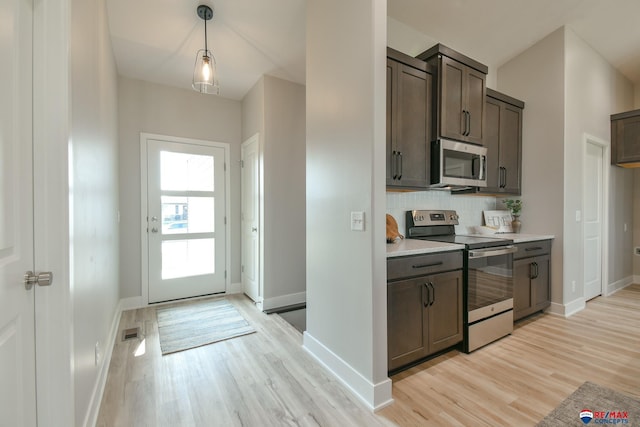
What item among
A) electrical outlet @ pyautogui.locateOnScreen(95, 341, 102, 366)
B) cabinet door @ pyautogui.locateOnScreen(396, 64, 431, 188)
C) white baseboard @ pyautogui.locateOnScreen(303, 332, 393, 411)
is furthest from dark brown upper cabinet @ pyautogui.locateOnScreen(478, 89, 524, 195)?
electrical outlet @ pyautogui.locateOnScreen(95, 341, 102, 366)

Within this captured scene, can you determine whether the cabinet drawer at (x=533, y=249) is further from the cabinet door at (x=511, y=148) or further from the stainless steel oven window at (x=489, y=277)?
the cabinet door at (x=511, y=148)

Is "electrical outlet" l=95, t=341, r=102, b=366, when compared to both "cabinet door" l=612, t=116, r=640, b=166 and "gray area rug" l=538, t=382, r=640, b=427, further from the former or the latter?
"cabinet door" l=612, t=116, r=640, b=166

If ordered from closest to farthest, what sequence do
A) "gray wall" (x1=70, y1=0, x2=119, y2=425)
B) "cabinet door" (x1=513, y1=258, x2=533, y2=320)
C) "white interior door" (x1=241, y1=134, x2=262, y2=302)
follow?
"gray wall" (x1=70, y1=0, x2=119, y2=425) → "cabinet door" (x1=513, y1=258, x2=533, y2=320) → "white interior door" (x1=241, y1=134, x2=262, y2=302)

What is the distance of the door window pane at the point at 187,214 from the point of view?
140 inches

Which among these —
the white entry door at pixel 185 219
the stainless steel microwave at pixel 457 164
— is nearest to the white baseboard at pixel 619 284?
the stainless steel microwave at pixel 457 164

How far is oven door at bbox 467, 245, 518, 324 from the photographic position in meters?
2.31

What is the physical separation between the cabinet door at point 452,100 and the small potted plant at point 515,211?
1.50 metres

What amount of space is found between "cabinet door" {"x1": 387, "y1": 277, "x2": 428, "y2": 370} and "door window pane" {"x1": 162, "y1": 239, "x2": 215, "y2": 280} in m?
2.78

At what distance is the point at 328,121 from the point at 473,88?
1656 millimetres

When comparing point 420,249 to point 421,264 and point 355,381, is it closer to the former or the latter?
point 421,264

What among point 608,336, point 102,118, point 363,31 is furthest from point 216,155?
point 608,336

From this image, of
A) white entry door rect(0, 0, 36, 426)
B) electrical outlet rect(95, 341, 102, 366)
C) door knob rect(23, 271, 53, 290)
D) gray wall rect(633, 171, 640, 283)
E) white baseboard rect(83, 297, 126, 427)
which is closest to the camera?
white entry door rect(0, 0, 36, 426)

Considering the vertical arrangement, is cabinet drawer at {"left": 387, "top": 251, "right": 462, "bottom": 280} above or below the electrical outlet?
above

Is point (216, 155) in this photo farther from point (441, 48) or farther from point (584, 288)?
point (584, 288)
